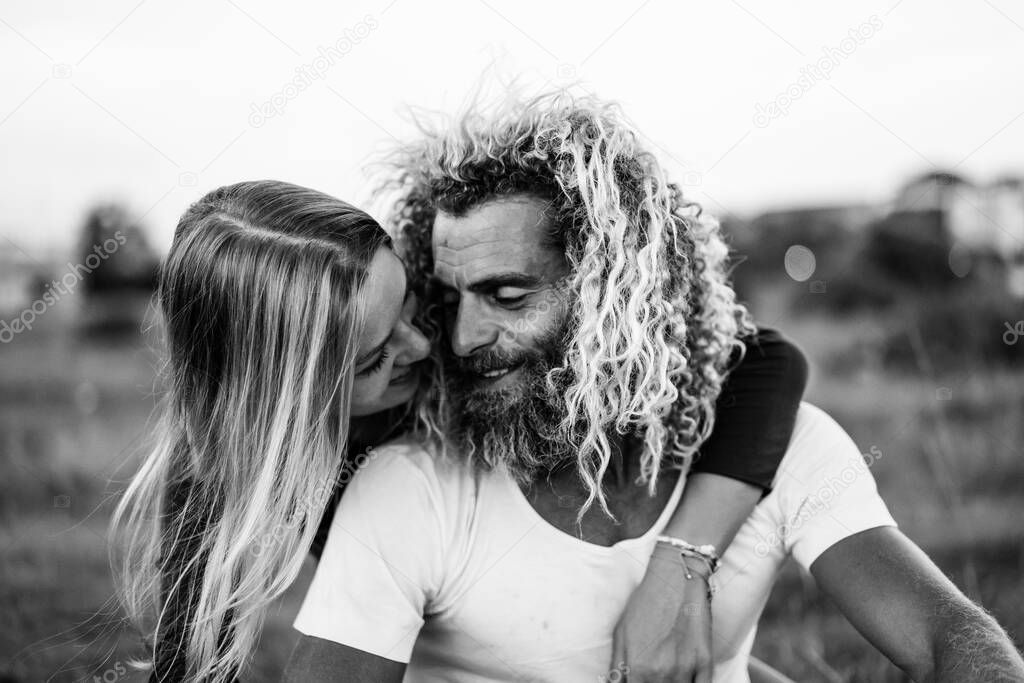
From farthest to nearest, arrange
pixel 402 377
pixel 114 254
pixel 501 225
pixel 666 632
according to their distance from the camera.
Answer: pixel 114 254
pixel 402 377
pixel 501 225
pixel 666 632

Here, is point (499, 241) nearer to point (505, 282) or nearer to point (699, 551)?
point (505, 282)

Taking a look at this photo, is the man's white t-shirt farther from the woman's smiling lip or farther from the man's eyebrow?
the man's eyebrow

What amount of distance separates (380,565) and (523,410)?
0.52 m

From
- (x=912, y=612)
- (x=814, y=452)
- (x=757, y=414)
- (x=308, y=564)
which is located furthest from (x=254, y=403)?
(x=308, y=564)

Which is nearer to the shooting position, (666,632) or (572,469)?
(666,632)

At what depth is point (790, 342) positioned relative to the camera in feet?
8.23

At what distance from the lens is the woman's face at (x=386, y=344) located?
6.93ft

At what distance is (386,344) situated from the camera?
7.22 feet

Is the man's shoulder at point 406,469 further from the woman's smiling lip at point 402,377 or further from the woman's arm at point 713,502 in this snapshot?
the woman's arm at point 713,502

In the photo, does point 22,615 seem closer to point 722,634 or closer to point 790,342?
point 722,634

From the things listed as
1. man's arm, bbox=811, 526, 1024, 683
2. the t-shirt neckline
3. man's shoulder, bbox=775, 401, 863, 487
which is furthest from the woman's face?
man's arm, bbox=811, 526, 1024, 683

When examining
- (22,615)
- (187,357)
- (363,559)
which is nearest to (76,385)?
(22,615)

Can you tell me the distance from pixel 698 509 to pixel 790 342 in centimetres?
64

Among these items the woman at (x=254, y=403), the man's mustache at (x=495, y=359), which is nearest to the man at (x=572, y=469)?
the man's mustache at (x=495, y=359)
